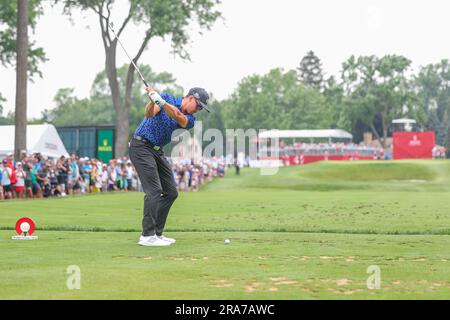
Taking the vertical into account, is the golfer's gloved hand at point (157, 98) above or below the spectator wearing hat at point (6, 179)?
above


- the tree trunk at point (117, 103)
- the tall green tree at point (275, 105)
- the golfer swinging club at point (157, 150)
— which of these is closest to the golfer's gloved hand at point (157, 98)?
the golfer swinging club at point (157, 150)

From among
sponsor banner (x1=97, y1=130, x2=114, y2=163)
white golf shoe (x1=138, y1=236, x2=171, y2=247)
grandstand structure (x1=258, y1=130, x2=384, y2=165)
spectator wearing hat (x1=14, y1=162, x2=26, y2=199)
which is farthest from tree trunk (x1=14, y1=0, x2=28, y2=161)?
grandstand structure (x1=258, y1=130, x2=384, y2=165)

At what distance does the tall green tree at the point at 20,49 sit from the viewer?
37906 millimetres

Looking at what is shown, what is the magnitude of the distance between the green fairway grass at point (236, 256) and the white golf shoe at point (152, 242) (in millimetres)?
167

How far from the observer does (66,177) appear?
37844 mm

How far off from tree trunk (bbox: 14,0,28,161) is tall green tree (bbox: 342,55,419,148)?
88.5 metres

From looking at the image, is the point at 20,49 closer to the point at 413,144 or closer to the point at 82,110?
the point at 413,144

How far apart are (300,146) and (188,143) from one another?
18.6m

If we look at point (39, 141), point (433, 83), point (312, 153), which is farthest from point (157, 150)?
point (433, 83)

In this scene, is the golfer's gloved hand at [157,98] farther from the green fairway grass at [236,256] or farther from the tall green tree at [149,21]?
the tall green tree at [149,21]

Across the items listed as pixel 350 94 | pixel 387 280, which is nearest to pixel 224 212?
pixel 387 280

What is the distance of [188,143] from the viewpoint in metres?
98.6

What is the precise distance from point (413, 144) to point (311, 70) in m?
101

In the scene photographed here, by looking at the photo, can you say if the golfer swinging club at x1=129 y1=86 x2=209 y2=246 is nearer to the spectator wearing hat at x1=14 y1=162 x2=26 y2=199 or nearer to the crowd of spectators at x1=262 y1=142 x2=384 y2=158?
the spectator wearing hat at x1=14 y1=162 x2=26 y2=199
